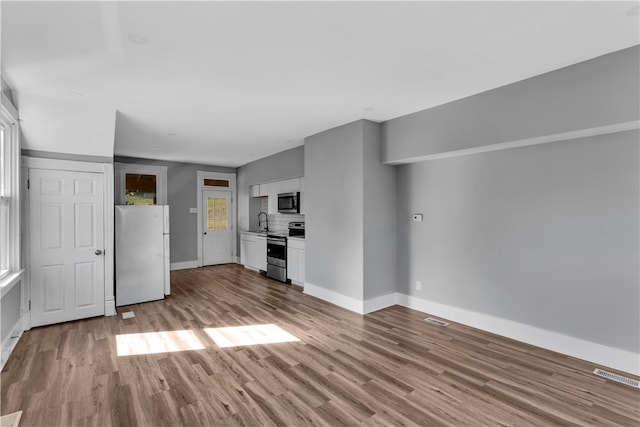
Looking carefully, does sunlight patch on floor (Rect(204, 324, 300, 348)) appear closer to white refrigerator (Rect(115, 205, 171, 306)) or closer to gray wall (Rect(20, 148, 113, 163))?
white refrigerator (Rect(115, 205, 171, 306))

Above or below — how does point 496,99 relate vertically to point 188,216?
above

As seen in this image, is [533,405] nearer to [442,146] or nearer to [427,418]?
[427,418]

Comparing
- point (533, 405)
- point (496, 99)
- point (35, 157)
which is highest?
point (496, 99)

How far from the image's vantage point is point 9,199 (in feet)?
11.0

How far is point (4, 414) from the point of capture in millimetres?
2174

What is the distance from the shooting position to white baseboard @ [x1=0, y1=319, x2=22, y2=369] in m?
2.94

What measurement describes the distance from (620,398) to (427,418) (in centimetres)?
155

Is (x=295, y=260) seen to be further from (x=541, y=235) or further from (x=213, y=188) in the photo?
(x=541, y=235)

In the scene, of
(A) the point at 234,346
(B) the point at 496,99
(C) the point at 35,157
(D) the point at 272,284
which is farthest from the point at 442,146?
(C) the point at 35,157

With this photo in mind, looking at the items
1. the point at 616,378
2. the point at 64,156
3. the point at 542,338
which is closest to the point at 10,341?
the point at 64,156

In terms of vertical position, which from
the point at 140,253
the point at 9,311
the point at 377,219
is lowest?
the point at 9,311

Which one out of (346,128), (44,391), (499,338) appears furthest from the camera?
(346,128)

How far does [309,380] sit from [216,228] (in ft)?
20.3

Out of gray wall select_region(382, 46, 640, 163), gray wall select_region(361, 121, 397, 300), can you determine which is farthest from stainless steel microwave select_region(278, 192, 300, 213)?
gray wall select_region(382, 46, 640, 163)
